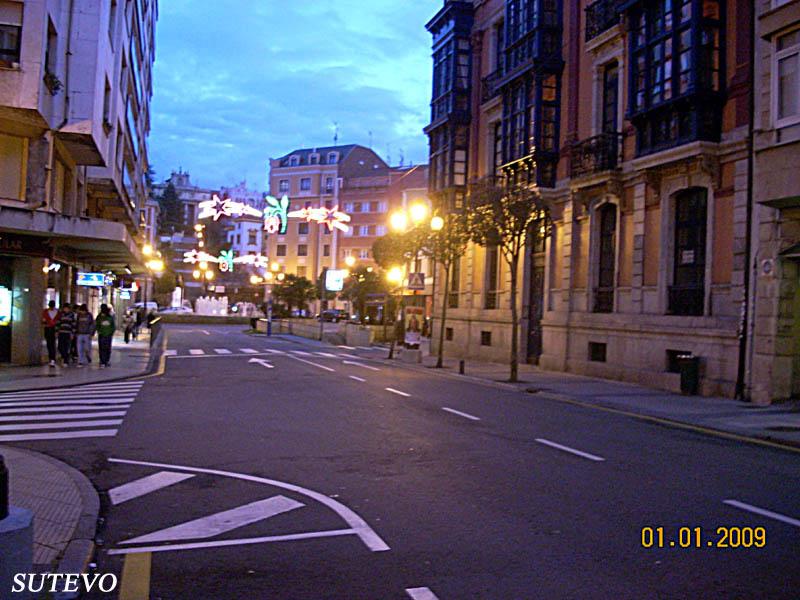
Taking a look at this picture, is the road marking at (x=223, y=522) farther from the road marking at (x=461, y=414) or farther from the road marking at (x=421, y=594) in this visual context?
the road marking at (x=461, y=414)

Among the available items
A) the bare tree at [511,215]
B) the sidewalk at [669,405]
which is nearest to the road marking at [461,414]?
the sidewalk at [669,405]

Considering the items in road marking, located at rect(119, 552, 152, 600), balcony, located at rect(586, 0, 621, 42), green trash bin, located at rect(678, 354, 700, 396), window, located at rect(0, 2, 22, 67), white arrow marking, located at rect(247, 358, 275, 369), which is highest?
balcony, located at rect(586, 0, 621, 42)

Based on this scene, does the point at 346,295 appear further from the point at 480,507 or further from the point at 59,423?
the point at 480,507

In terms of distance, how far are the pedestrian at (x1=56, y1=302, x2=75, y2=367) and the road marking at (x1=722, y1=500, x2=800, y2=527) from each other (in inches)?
804

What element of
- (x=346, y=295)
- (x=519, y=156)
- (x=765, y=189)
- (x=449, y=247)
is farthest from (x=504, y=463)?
(x=346, y=295)

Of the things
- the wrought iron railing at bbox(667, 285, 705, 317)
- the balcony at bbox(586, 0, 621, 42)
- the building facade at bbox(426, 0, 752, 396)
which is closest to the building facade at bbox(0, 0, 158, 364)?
the building facade at bbox(426, 0, 752, 396)

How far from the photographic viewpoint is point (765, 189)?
17.9m

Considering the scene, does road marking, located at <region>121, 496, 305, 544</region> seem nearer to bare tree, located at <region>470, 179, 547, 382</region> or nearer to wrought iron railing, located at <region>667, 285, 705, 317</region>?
wrought iron railing, located at <region>667, 285, 705, 317</region>

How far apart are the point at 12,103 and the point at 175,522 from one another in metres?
16.4

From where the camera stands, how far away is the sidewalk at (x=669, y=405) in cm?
1405

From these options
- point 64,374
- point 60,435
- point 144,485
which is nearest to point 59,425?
point 60,435

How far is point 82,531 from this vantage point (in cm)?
642

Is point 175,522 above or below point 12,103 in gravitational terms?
below

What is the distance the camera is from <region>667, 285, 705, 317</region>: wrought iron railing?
826 inches
